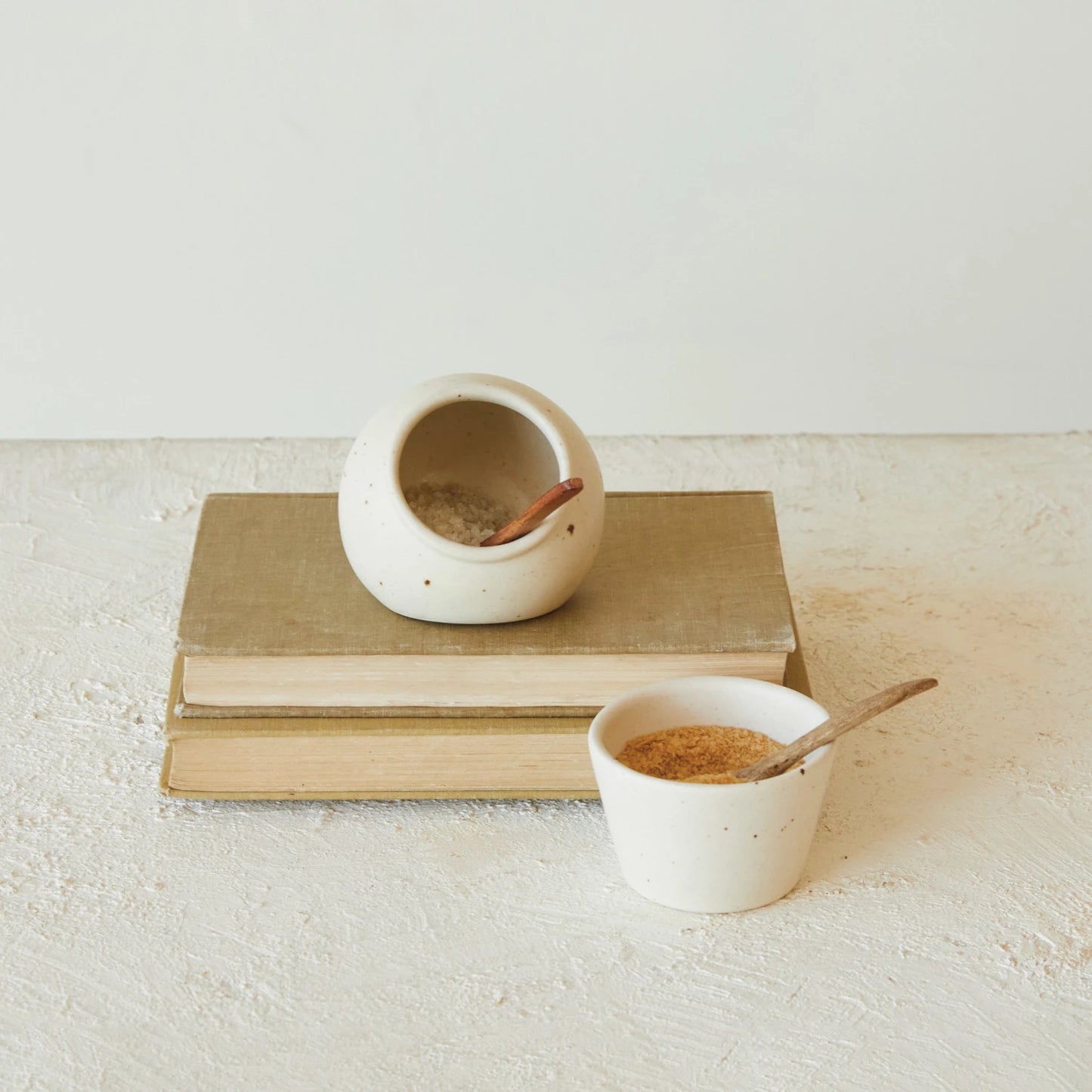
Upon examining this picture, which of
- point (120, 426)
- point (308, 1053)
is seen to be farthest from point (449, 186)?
point (308, 1053)

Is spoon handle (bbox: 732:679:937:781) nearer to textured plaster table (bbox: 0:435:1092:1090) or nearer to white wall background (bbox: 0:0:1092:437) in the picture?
textured plaster table (bbox: 0:435:1092:1090)

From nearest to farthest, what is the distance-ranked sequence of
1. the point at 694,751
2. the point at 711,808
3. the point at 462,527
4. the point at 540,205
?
the point at 711,808 < the point at 694,751 < the point at 462,527 < the point at 540,205

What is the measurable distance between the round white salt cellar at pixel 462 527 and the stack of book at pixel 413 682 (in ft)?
0.12

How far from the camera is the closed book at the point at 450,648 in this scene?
114 centimetres

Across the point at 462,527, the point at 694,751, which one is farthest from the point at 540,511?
the point at 694,751

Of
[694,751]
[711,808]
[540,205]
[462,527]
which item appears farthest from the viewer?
[540,205]

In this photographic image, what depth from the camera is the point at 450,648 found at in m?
1.13

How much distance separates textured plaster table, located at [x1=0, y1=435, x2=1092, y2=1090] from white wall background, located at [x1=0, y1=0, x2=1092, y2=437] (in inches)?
26.1

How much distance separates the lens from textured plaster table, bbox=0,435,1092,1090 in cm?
A: 93

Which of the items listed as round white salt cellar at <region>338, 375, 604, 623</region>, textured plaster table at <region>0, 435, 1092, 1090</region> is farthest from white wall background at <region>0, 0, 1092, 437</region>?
round white salt cellar at <region>338, 375, 604, 623</region>

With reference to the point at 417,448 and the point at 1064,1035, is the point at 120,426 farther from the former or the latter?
the point at 1064,1035

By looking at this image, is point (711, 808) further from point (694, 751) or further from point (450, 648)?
point (450, 648)

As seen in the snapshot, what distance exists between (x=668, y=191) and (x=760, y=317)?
25 centimetres

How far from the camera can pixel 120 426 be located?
7.08 feet
